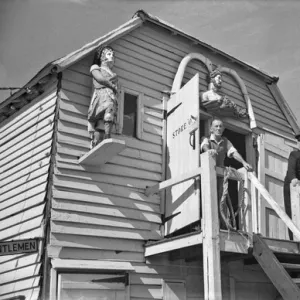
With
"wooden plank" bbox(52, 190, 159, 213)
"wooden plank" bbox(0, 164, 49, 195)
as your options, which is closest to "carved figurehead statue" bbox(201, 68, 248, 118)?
"wooden plank" bbox(52, 190, 159, 213)

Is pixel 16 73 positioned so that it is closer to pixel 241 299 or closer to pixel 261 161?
pixel 261 161

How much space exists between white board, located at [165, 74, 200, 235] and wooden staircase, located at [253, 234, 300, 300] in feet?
3.54

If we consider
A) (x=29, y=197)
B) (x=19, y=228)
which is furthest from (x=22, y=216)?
(x=29, y=197)

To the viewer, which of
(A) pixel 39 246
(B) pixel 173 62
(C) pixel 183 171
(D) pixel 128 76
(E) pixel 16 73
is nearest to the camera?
(A) pixel 39 246

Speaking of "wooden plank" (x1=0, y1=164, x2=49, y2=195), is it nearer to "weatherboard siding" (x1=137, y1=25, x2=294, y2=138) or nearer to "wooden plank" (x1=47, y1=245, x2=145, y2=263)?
"wooden plank" (x1=47, y1=245, x2=145, y2=263)

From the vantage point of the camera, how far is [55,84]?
930 centimetres

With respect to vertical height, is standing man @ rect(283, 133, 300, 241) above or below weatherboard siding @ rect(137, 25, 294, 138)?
below

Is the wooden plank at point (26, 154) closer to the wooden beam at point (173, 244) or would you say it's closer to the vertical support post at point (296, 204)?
the wooden beam at point (173, 244)

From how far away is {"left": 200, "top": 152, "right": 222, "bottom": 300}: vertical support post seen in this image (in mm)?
7289

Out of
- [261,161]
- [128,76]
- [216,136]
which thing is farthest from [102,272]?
[261,161]

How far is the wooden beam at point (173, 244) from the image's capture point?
7.85 m

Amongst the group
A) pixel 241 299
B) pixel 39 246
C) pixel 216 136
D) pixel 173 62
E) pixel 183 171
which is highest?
pixel 173 62

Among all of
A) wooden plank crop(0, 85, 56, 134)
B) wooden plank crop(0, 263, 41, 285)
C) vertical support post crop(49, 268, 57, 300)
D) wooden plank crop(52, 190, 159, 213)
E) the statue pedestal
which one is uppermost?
wooden plank crop(0, 85, 56, 134)

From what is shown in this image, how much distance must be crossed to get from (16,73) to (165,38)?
360 centimetres
